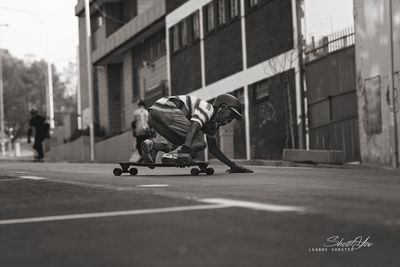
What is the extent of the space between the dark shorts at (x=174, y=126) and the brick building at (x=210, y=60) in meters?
14.7

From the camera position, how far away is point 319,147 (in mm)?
28781

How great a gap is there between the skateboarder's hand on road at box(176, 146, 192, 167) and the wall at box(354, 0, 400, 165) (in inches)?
356

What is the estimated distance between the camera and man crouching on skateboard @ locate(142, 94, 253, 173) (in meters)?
14.8

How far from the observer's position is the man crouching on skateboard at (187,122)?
14.8 m

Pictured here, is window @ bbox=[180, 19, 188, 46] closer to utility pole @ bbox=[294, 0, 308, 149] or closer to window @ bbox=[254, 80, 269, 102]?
window @ bbox=[254, 80, 269, 102]

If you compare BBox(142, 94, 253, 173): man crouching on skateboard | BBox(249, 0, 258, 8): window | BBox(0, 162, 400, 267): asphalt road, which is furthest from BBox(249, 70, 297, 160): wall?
BBox(0, 162, 400, 267): asphalt road

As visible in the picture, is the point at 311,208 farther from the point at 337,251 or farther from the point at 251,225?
the point at 337,251

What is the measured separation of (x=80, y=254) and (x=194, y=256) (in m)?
0.62

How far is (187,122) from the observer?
15.3 m

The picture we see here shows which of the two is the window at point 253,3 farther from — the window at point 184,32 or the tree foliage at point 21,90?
the tree foliage at point 21,90

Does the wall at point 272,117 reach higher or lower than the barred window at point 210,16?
lower

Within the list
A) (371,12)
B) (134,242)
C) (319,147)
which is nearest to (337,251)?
(134,242)
